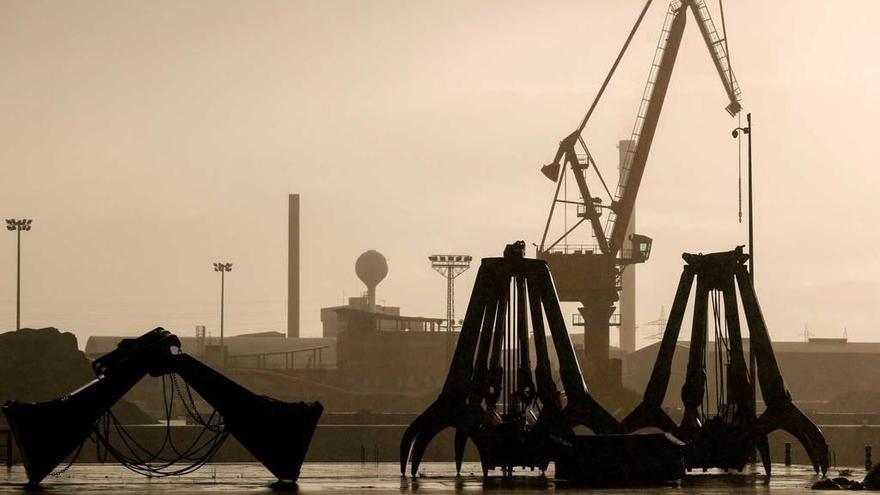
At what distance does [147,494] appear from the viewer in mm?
31438

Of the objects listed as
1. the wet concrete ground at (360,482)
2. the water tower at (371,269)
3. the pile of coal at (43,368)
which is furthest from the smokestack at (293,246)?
the wet concrete ground at (360,482)

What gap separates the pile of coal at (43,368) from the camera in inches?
3735

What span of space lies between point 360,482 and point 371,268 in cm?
14560

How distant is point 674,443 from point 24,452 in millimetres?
16647

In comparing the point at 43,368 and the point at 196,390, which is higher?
the point at 196,390

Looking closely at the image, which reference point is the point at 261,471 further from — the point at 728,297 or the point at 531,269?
the point at 728,297

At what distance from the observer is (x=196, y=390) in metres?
36.9

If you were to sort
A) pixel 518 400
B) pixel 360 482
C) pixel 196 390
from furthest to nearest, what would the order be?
pixel 518 400 < pixel 360 482 < pixel 196 390

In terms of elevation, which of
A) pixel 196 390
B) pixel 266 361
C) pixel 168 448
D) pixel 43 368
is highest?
pixel 196 390

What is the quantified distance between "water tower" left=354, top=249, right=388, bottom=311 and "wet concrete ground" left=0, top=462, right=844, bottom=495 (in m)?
137

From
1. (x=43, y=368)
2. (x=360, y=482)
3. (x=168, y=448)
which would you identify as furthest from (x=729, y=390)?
(x=43, y=368)

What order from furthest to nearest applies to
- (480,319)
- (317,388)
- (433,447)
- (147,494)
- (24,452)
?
(317,388) < (433,447) < (480,319) < (24,452) < (147,494)

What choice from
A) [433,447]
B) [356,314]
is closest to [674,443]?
[433,447]

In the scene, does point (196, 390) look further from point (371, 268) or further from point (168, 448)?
point (371, 268)
